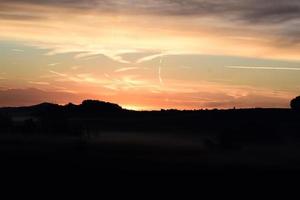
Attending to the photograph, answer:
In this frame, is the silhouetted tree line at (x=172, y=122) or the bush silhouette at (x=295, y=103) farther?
the bush silhouette at (x=295, y=103)

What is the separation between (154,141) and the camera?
94000 millimetres

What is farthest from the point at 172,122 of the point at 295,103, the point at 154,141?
the point at 154,141

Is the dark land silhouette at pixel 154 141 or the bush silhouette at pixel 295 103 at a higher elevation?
the bush silhouette at pixel 295 103

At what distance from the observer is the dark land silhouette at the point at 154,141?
55.2 meters

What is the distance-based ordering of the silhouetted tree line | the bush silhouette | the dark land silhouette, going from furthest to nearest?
the bush silhouette → the silhouetted tree line → the dark land silhouette

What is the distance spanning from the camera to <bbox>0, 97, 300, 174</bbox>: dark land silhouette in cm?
5522

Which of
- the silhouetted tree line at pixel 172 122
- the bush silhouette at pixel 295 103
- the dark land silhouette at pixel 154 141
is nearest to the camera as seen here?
the dark land silhouette at pixel 154 141

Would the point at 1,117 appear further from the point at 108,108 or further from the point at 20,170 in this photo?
the point at 108,108

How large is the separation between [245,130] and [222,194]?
6995 centimetres

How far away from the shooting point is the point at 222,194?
127ft

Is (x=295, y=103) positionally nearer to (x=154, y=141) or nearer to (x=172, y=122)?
(x=172, y=122)

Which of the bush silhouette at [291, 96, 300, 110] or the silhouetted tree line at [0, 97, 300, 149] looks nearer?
the silhouetted tree line at [0, 97, 300, 149]


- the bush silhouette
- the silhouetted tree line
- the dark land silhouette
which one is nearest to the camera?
the dark land silhouette

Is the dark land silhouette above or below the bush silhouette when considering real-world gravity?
below
